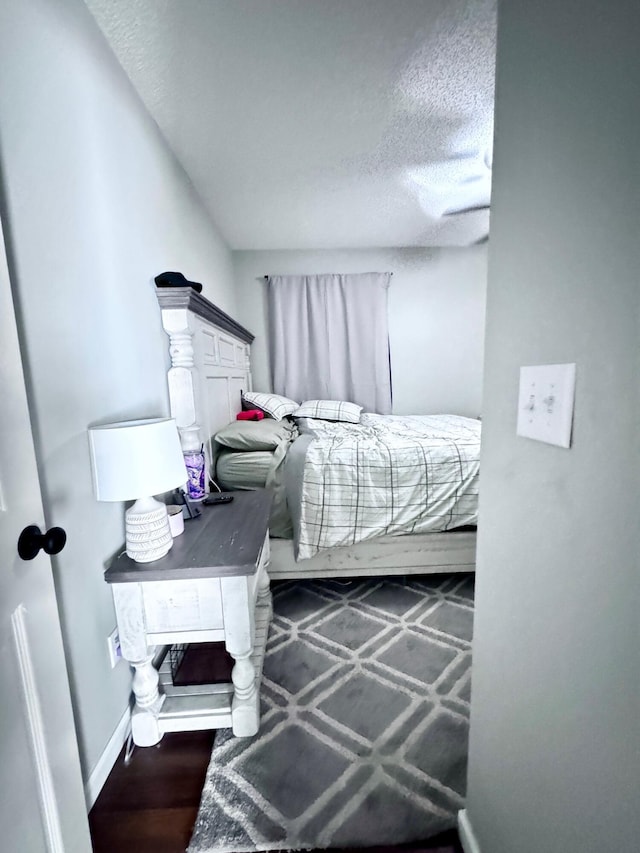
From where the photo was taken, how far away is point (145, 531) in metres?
1.13

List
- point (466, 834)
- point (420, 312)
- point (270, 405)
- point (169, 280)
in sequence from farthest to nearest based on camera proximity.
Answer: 1. point (420, 312)
2. point (270, 405)
3. point (169, 280)
4. point (466, 834)

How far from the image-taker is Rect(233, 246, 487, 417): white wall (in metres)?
3.86

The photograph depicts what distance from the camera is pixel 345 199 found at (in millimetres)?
2701

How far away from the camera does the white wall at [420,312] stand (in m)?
3.86

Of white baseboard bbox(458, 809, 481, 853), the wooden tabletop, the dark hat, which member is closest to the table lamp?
the wooden tabletop

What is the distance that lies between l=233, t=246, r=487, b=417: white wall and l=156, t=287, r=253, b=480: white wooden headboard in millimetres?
1475

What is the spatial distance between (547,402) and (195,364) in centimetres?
155

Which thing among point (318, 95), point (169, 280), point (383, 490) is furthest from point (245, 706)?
point (318, 95)

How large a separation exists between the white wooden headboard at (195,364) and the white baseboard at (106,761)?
993 millimetres

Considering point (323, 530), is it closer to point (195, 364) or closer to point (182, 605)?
point (182, 605)

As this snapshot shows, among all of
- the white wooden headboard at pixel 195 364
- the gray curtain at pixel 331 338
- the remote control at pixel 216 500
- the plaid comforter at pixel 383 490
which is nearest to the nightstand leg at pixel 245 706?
the remote control at pixel 216 500

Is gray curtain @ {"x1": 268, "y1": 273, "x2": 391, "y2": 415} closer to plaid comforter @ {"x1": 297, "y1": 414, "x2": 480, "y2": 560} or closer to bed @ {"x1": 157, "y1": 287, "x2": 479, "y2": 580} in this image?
bed @ {"x1": 157, "y1": 287, "x2": 479, "y2": 580}

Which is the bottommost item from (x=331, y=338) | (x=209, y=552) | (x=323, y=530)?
(x=323, y=530)

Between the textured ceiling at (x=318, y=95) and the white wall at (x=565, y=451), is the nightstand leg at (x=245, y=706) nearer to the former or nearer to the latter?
the white wall at (x=565, y=451)
